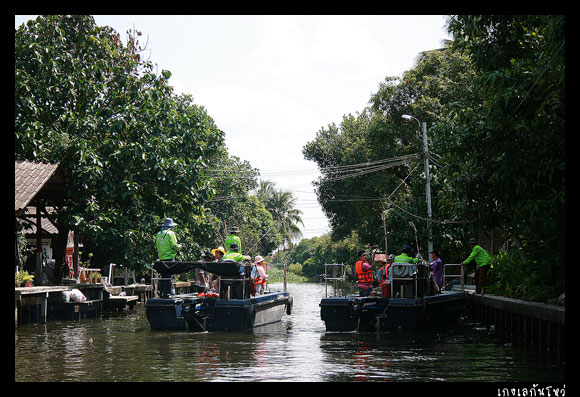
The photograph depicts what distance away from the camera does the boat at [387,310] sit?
18000 millimetres

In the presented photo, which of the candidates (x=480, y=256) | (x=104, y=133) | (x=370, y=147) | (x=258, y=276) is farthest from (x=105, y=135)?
(x=370, y=147)

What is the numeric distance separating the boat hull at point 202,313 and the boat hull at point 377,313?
209 centimetres

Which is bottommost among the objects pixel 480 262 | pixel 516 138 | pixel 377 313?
pixel 377 313

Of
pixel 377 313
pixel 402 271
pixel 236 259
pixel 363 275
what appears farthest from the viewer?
pixel 363 275

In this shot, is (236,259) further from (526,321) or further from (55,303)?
(55,303)

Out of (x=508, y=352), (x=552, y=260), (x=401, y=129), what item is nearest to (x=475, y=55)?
(x=552, y=260)

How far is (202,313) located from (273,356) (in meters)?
5.20

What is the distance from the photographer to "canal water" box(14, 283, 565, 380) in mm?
11102

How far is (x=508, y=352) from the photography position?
14195 mm

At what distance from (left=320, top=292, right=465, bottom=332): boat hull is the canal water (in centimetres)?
33

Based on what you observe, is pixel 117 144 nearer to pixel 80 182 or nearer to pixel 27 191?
pixel 80 182

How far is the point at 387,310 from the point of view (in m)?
18.2

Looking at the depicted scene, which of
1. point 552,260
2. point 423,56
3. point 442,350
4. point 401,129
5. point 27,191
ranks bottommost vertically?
point 442,350

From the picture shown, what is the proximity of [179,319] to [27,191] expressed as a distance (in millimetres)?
5749
